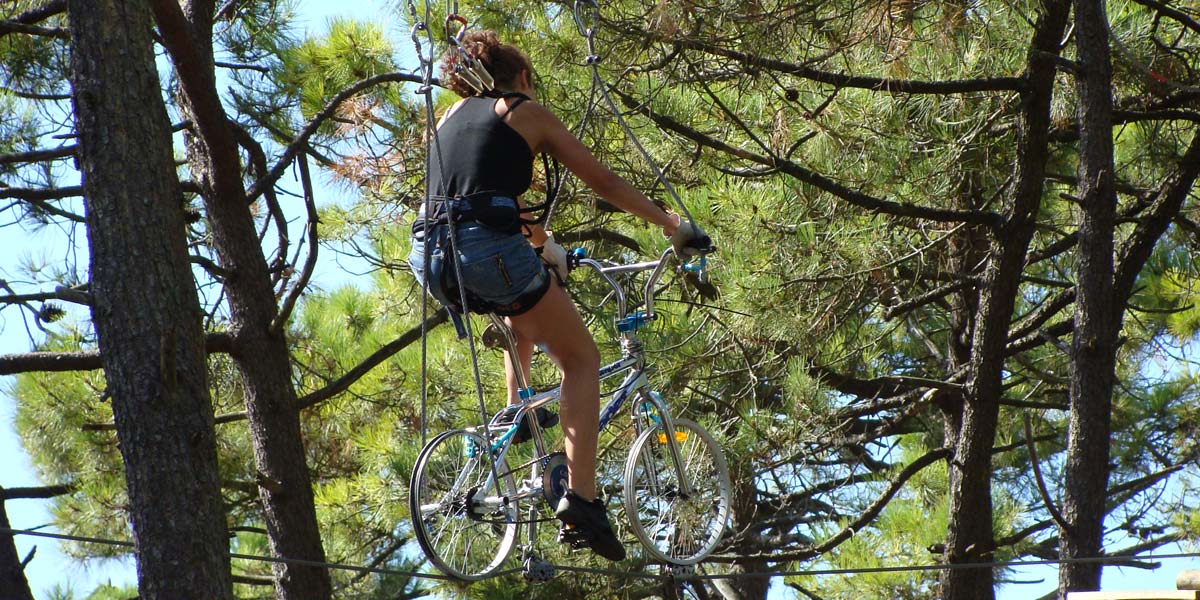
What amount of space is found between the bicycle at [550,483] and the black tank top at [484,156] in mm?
394

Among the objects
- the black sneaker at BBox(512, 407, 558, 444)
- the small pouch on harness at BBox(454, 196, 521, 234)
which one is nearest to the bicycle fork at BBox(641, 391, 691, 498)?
the black sneaker at BBox(512, 407, 558, 444)

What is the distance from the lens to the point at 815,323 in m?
5.59

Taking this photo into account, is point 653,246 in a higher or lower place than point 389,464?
higher

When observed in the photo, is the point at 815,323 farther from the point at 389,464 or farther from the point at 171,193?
the point at 171,193

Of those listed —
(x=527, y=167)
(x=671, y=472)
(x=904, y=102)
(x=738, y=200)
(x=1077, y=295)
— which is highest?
(x=904, y=102)

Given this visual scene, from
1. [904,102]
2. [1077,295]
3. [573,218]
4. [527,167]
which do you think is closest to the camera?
[527,167]

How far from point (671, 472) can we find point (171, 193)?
162cm

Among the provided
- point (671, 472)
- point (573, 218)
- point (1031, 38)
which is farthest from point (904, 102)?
point (671, 472)

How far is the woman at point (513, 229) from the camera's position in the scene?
11.1ft

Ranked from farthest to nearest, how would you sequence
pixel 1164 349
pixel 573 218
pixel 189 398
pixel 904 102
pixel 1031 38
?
pixel 1164 349
pixel 573 218
pixel 904 102
pixel 1031 38
pixel 189 398

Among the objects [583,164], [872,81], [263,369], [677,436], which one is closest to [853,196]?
[872,81]

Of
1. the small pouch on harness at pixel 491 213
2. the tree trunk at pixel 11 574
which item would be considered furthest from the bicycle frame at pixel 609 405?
the tree trunk at pixel 11 574

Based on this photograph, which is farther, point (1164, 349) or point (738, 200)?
point (1164, 349)

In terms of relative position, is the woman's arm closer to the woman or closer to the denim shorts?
the woman
